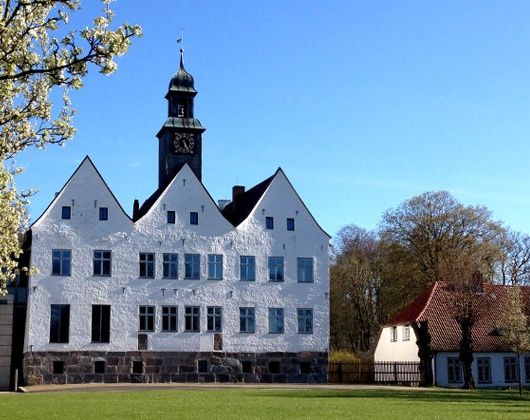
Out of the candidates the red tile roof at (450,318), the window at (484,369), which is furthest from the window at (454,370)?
the window at (484,369)

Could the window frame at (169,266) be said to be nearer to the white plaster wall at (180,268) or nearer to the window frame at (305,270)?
the white plaster wall at (180,268)

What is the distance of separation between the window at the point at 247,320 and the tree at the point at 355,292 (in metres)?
23.2

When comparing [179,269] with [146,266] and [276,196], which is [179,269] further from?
[276,196]

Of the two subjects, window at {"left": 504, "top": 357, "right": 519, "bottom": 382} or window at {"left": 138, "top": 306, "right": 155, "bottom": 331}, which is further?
window at {"left": 504, "top": 357, "right": 519, "bottom": 382}

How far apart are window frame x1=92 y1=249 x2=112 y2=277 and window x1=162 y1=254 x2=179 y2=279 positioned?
2.94 metres

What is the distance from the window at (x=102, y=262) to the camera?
43062 millimetres

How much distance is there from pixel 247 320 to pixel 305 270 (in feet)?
14.9

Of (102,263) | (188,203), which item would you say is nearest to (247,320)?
(188,203)

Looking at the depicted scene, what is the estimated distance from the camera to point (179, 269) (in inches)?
1745

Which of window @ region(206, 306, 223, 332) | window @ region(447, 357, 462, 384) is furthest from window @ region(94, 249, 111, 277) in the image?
window @ region(447, 357, 462, 384)

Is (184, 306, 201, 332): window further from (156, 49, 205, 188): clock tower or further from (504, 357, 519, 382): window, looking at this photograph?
(504, 357, 519, 382): window

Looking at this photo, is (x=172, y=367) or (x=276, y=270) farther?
(x=276, y=270)

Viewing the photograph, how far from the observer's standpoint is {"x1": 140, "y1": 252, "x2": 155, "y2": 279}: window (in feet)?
144

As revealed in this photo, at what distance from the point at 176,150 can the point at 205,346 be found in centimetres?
1260
